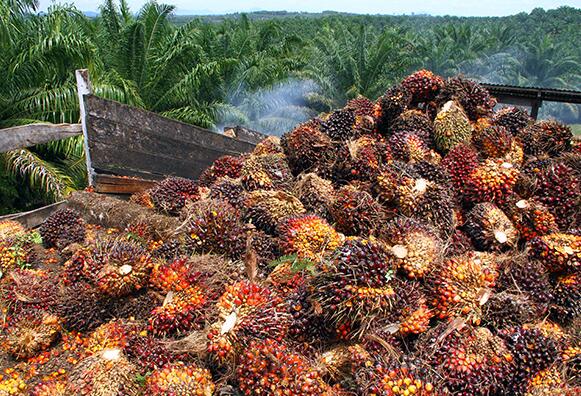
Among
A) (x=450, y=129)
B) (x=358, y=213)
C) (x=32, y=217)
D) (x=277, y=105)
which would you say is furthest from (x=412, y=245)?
(x=277, y=105)

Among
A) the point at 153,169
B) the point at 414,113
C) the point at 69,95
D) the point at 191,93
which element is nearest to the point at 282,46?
the point at 191,93

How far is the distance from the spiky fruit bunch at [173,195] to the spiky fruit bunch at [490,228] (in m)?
1.86

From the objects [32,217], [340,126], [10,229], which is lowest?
[32,217]

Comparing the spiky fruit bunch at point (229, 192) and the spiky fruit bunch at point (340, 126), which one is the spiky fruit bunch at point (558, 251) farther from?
the spiky fruit bunch at point (229, 192)

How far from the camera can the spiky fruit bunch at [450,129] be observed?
3334 millimetres

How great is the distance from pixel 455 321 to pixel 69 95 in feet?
33.4

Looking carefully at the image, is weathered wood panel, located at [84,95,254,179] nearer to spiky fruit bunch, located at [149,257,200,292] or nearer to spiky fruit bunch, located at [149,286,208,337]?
spiky fruit bunch, located at [149,257,200,292]

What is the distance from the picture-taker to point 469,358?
6.61ft

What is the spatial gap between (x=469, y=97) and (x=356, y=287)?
2251mm

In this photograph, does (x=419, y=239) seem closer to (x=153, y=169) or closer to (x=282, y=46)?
(x=153, y=169)

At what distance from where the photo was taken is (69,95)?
10.2 meters

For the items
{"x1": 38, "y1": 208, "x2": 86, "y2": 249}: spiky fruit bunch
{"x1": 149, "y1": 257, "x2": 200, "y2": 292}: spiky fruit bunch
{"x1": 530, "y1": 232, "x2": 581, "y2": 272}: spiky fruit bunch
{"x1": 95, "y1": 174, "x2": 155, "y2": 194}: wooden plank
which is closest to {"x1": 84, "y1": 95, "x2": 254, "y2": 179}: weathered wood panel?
{"x1": 95, "y1": 174, "x2": 155, "y2": 194}: wooden plank

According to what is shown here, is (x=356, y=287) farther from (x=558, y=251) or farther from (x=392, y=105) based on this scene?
(x=392, y=105)

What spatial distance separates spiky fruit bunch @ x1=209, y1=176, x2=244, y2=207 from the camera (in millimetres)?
3066
